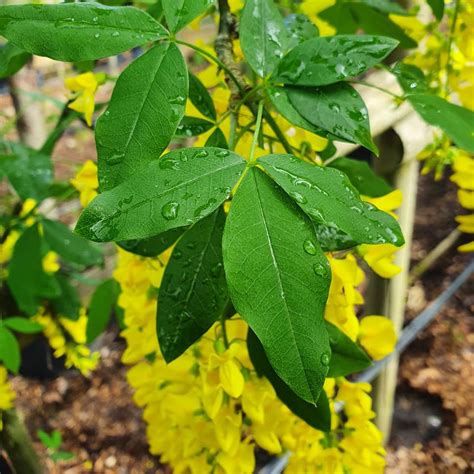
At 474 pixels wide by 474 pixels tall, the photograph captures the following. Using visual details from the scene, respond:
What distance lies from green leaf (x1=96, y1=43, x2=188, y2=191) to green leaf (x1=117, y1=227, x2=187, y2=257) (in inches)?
4.4

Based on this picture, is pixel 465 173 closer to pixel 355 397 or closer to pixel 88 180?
pixel 355 397

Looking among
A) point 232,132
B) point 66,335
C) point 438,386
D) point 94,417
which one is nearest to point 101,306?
point 66,335

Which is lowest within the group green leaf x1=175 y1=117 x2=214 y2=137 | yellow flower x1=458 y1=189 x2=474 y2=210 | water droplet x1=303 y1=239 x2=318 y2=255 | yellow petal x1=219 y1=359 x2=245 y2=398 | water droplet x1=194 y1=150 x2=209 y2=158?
yellow flower x1=458 y1=189 x2=474 y2=210

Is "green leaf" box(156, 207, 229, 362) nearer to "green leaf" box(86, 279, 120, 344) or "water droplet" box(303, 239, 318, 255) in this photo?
"water droplet" box(303, 239, 318, 255)

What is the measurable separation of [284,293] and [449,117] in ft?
0.95

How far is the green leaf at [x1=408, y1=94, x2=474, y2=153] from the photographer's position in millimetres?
507

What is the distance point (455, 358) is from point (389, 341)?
6.15 ft

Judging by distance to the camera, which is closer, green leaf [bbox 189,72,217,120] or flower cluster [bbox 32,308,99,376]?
green leaf [bbox 189,72,217,120]

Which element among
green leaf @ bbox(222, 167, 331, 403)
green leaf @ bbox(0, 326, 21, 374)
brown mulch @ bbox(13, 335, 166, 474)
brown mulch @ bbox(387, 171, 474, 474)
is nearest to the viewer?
green leaf @ bbox(222, 167, 331, 403)

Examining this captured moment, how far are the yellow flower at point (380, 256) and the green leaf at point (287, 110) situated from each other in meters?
0.16

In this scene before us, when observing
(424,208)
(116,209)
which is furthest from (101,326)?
(424,208)

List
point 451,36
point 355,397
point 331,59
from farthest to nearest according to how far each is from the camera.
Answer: point 451,36
point 355,397
point 331,59

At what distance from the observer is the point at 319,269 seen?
0.35 meters

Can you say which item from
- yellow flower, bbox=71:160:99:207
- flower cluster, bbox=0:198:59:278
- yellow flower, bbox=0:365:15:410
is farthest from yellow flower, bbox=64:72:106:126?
yellow flower, bbox=0:365:15:410
